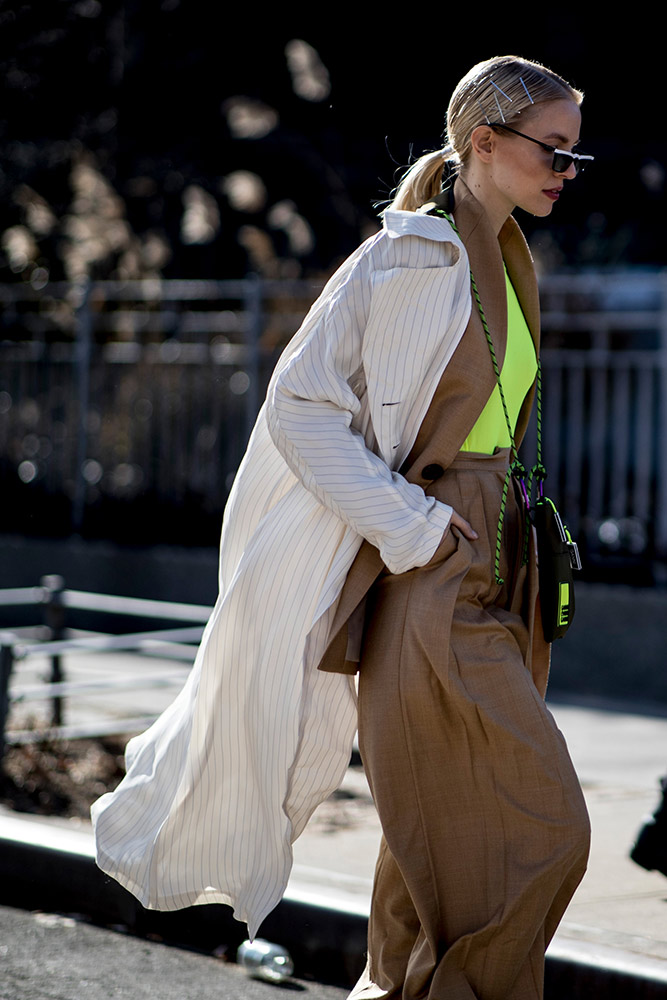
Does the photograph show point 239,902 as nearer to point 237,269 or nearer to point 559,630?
point 559,630

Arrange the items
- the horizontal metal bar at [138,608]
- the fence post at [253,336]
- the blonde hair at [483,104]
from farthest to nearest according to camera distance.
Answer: the fence post at [253,336], the horizontal metal bar at [138,608], the blonde hair at [483,104]

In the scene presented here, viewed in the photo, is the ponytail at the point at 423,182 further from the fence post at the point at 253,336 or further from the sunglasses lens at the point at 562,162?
the fence post at the point at 253,336

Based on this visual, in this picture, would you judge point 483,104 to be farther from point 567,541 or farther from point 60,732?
point 60,732

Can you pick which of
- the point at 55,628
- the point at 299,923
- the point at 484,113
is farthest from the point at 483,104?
the point at 55,628

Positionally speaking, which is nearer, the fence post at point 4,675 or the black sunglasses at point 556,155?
the black sunglasses at point 556,155

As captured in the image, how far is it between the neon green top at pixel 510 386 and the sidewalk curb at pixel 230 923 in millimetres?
1422

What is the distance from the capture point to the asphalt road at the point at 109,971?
376 centimetres

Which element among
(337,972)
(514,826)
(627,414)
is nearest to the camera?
(514,826)

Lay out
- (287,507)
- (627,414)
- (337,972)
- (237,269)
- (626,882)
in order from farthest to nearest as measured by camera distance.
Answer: (237,269)
(627,414)
(626,882)
(337,972)
(287,507)

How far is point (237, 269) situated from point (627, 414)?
7.82 m

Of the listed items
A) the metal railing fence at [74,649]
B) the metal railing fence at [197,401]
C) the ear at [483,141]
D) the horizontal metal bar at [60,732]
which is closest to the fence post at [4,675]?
the metal railing fence at [74,649]

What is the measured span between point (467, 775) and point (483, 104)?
133 cm

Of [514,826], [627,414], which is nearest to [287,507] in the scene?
[514,826]

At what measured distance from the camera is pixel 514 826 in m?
2.79
